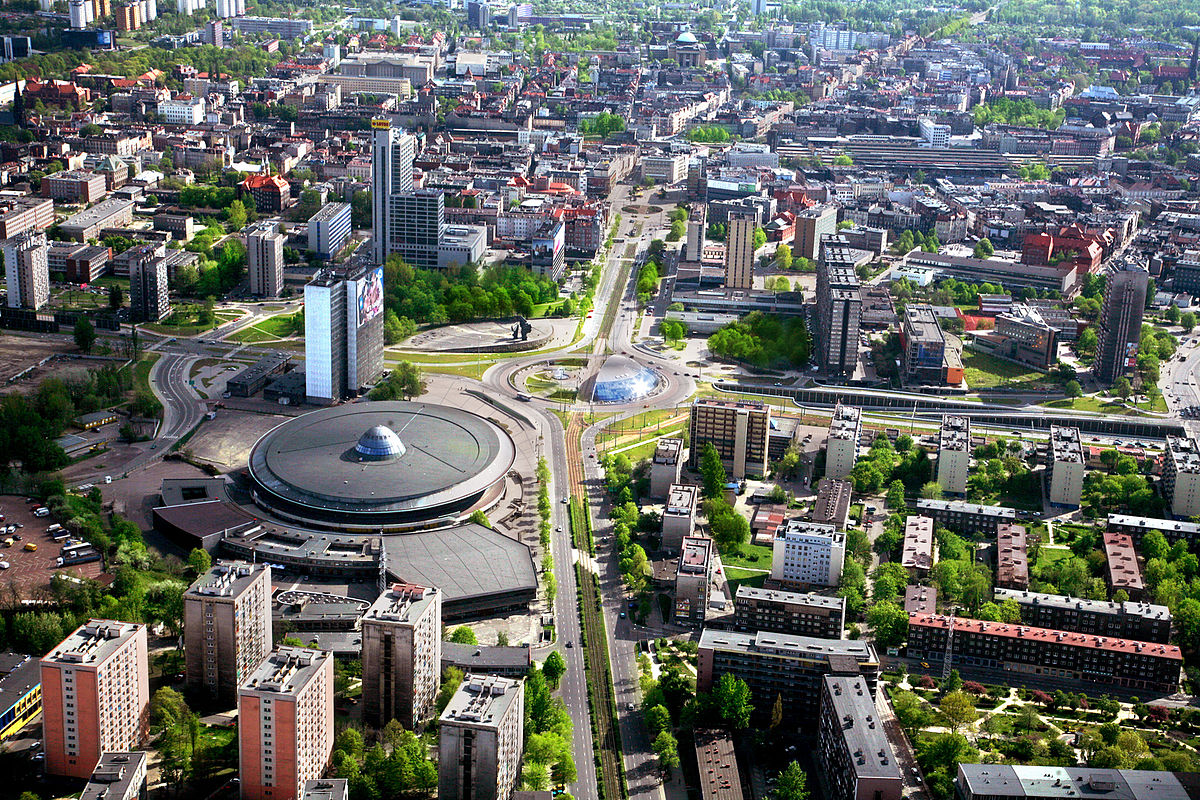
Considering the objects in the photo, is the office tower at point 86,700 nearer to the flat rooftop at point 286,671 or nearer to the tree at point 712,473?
the flat rooftop at point 286,671

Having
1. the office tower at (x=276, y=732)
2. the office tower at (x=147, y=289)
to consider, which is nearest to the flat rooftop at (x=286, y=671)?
the office tower at (x=276, y=732)

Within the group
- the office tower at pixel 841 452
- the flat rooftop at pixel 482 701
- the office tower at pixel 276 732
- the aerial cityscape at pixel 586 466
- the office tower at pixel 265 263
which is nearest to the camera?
the flat rooftop at pixel 482 701

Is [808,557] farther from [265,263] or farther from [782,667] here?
[265,263]

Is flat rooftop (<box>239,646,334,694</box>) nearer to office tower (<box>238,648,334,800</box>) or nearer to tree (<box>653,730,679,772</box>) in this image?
office tower (<box>238,648,334,800</box>)

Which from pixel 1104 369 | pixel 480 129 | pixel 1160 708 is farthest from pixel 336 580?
pixel 480 129

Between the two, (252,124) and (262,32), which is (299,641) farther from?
(262,32)

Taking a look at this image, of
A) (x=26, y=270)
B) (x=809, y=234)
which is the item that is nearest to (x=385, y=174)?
(x=26, y=270)

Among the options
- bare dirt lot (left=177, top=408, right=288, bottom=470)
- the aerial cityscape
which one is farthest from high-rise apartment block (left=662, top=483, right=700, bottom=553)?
bare dirt lot (left=177, top=408, right=288, bottom=470)
